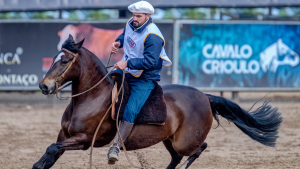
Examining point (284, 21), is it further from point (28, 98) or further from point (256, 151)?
point (28, 98)

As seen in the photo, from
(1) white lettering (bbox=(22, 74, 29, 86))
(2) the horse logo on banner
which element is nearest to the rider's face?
(1) white lettering (bbox=(22, 74, 29, 86))

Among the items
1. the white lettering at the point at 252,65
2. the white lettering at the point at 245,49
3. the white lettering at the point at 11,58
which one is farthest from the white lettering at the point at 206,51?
the white lettering at the point at 11,58

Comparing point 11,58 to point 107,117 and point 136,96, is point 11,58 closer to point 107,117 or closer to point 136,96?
point 107,117

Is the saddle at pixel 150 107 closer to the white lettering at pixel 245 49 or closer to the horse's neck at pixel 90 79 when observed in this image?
the horse's neck at pixel 90 79

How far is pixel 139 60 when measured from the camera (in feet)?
13.4

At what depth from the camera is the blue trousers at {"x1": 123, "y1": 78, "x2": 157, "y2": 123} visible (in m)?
4.23

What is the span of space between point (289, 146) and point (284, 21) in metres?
6.00

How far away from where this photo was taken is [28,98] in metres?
12.8

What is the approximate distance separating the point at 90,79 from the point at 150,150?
2671 mm

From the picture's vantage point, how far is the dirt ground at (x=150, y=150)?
5.63 m

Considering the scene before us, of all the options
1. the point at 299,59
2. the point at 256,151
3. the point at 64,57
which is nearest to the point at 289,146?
the point at 256,151

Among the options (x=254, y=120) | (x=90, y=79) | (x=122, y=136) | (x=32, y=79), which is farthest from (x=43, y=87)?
(x=32, y=79)

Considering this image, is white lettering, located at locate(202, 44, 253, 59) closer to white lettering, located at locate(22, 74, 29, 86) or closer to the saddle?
white lettering, located at locate(22, 74, 29, 86)

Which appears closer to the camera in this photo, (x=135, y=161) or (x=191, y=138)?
(x=191, y=138)
